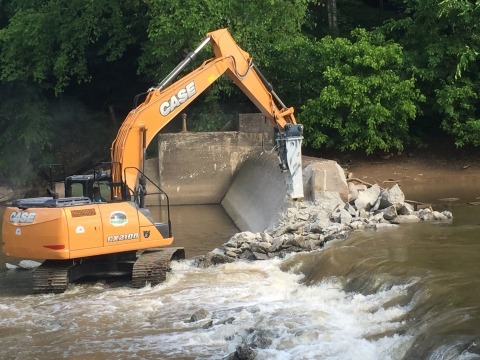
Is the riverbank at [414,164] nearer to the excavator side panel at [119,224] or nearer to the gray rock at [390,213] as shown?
the gray rock at [390,213]

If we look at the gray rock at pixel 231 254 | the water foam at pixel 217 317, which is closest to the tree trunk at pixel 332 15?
the gray rock at pixel 231 254

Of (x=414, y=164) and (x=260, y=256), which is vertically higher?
(x=414, y=164)

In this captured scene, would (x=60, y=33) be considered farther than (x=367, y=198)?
Yes

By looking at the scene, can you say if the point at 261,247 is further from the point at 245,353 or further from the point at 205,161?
the point at 205,161

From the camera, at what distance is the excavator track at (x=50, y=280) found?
1270 centimetres

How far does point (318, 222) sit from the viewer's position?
15.8 metres

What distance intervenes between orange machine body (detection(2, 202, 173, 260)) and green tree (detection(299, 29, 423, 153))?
44.4ft

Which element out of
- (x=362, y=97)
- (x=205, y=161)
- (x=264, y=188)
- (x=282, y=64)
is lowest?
(x=264, y=188)

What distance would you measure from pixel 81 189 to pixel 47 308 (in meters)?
2.98

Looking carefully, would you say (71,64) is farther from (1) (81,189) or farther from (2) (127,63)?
(1) (81,189)

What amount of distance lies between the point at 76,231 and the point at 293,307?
13.3 ft

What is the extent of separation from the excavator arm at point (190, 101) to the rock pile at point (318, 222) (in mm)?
741

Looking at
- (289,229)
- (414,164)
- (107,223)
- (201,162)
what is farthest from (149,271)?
(414,164)

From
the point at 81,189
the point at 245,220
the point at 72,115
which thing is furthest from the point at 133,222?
the point at 72,115
